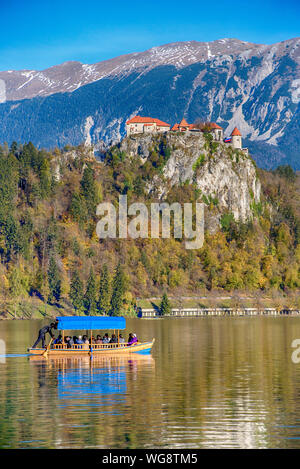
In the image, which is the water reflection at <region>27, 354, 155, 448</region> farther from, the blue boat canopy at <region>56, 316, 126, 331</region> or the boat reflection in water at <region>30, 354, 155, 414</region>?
the blue boat canopy at <region>56, 316, 126, 331</region>

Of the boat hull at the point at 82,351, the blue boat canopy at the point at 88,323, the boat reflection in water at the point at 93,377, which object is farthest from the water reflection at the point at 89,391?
the blue boat canopy at the point at 88,323

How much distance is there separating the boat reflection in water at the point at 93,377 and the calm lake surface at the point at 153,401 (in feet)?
0.28

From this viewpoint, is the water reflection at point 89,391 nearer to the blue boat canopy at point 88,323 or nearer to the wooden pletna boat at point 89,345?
the wooden pletna boat at point 89,345

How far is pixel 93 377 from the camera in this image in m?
80.0

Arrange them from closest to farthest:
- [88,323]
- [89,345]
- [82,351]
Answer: [88,323]
[82,351]
[89,345]

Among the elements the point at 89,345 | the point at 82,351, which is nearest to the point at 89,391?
the point at 82,351

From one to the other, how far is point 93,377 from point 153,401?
1527cm

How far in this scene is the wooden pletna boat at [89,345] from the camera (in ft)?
317

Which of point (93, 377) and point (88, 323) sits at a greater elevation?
point (88, 323)

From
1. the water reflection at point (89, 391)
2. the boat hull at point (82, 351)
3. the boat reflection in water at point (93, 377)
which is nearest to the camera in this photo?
the water reflection at point (89, 391)

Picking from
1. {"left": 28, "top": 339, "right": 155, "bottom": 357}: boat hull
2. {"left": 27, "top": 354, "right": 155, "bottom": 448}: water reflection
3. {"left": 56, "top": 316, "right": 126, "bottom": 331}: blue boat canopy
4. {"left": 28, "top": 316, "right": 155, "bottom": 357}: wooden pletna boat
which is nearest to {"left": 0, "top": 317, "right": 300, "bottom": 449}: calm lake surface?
{"left": 27, "top": 354, "right": 155, "bottom": 448}: water reflection

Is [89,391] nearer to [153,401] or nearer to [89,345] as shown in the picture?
[153,401]
